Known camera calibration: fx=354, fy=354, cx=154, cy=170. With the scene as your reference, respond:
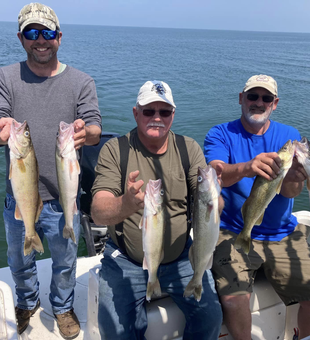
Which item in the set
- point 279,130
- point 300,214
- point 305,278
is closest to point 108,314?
point 305,278

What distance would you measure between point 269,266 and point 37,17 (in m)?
3.36

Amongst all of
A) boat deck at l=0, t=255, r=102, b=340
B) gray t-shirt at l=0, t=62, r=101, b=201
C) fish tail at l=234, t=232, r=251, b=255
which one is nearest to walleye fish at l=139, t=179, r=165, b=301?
fish tail at l=234, t=232, r=251, b=255

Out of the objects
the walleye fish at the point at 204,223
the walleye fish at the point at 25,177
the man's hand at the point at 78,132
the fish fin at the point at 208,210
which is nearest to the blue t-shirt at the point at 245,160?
the walleye fish at the point at 204,223

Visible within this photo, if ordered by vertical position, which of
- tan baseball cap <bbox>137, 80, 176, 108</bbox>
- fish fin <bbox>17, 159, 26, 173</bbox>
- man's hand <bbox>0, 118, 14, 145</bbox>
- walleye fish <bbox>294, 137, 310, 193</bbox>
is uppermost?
tan baseball cap <bbox>137, 80, 176, 108</bbox>

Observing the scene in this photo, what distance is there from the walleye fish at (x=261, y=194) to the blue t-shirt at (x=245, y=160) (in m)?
0.57

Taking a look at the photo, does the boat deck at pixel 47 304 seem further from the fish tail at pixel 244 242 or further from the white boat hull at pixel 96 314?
the fish tail at pixel 244 242

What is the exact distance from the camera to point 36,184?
9.92ft

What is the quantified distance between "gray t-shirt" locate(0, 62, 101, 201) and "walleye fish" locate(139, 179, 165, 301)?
4.17ft

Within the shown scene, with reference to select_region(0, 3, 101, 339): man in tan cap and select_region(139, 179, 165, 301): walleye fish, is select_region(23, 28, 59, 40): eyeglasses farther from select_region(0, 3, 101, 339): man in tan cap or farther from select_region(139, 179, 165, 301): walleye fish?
select_region(139, 179, 165, 301): walleye fish

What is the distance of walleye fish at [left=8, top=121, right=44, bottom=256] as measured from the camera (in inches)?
112

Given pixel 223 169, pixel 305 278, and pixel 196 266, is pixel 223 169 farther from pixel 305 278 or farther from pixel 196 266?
pixel 305 278

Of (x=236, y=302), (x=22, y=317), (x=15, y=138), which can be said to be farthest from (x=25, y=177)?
(x=236, y=302)

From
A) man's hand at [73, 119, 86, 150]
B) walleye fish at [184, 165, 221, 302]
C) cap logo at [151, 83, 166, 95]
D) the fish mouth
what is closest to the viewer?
walleye fish at [184, 165, 221, 302]

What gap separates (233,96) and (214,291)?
21.2 m
